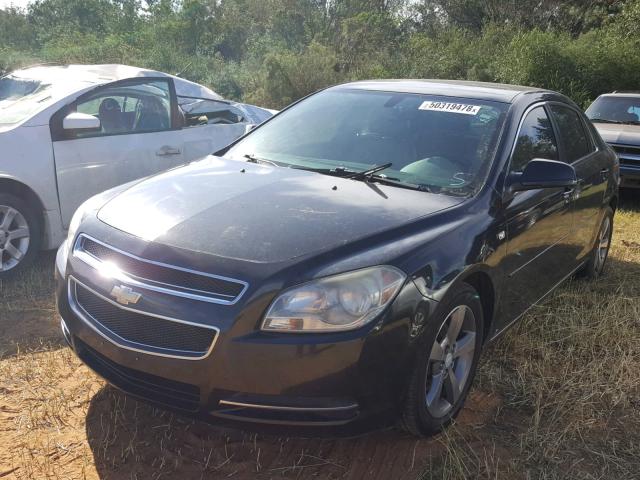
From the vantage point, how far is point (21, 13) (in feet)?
128

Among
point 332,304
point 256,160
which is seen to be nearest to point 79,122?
point 256,160

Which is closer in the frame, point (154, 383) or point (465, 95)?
point (154, 383)

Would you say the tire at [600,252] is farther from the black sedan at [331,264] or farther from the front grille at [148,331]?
the front grille at [148,331]

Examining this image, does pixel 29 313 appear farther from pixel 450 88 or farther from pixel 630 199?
pixel 630 199

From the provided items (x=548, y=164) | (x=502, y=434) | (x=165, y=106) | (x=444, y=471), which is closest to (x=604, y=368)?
(x=502, y=434)

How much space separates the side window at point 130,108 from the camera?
513 centimetres

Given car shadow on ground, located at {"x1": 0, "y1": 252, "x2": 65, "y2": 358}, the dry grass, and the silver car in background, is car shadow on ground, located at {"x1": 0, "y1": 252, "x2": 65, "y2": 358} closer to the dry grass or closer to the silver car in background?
the dry grass

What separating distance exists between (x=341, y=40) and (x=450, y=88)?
23.2 metres

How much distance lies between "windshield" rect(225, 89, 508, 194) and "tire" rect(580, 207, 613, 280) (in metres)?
2.03

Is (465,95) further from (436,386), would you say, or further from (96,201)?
(96,201)

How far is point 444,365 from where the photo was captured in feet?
9.04

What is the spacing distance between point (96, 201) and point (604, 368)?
3.02 m

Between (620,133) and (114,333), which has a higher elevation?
(114,333)

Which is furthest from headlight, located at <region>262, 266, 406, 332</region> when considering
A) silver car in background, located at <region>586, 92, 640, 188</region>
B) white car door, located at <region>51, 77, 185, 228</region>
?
silver car in background, located at <region>586, 92, 640, 188</region>
